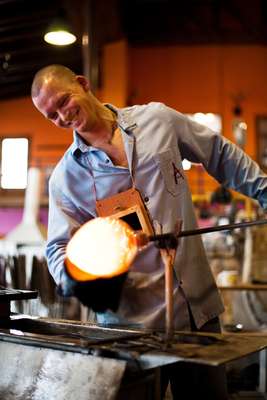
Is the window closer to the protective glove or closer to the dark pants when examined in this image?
the dark pants

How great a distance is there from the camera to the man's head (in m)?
1.81

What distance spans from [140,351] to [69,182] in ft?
2.63

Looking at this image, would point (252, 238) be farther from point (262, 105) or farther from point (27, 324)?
point (262, 105)

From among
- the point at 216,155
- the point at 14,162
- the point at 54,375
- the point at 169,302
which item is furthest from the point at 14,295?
the point at 14,162

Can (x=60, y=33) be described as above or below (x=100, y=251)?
above

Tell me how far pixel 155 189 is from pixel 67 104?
0.38 metres

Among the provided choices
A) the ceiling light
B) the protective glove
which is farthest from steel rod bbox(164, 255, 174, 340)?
the ceiling light

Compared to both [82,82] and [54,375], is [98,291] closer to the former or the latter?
[54,375]

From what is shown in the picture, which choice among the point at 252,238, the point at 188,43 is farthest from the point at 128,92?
the point at 252,238

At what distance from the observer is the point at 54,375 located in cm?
136

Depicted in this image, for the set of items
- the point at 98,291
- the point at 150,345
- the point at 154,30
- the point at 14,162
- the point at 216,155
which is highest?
the point at 154,30

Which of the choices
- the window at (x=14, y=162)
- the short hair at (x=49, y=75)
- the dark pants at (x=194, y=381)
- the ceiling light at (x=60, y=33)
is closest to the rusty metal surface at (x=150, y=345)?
the dark pants at (x=194, y=381)

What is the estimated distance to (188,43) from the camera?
33.9ft

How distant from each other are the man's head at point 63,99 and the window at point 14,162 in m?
8.91
